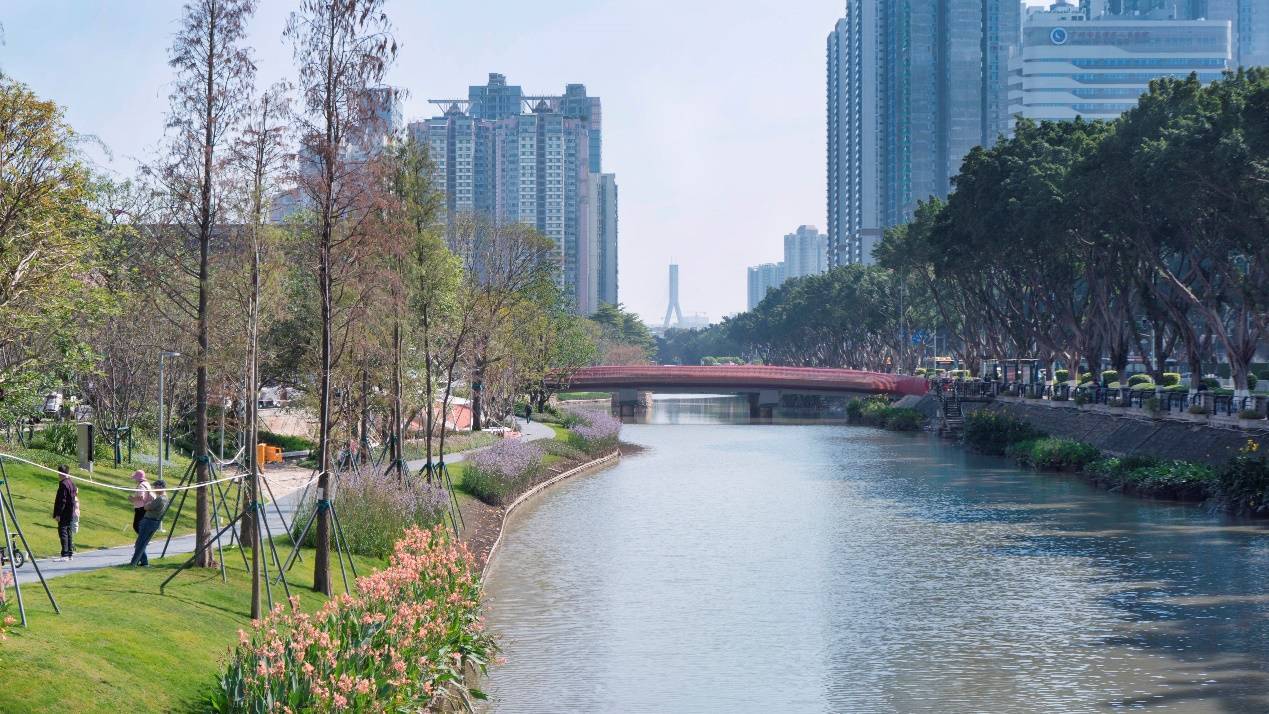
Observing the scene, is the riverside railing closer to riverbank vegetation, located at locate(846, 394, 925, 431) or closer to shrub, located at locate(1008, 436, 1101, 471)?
riverbank vegetation, located at locate(846, 394, 925, 431)

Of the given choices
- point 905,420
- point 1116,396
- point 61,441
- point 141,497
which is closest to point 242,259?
point 141,497

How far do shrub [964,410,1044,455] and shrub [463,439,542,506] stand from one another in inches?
1387

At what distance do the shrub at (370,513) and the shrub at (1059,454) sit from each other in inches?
1661

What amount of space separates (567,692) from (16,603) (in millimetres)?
10246

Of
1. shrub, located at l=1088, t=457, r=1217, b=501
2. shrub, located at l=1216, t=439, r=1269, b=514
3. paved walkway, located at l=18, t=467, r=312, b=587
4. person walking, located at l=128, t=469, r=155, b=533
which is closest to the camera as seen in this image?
paved walkway, located at l=18, t=467, r=312, b=587

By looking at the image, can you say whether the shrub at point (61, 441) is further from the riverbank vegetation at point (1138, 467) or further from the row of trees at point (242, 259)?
the riverbank vegetation at point (1138, 467)

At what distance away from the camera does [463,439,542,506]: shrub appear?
172 ft

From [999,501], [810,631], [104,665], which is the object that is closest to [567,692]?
[810,631]

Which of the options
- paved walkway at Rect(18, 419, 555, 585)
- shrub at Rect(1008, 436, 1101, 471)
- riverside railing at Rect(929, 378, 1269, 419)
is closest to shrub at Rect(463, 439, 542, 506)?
paved walkway at Rect(18, 419, 555, 585)

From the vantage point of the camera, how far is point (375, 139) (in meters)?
27.3

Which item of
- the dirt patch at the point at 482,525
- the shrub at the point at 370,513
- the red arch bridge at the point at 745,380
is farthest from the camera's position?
the red arch bridge at the point at 745,380

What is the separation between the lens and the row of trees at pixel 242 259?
26219mm

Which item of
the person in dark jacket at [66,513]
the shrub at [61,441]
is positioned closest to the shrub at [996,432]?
the shrub at [61,441]

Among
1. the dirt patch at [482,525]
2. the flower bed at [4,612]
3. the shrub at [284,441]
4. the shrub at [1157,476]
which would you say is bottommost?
the dirt patch at [482,525]
